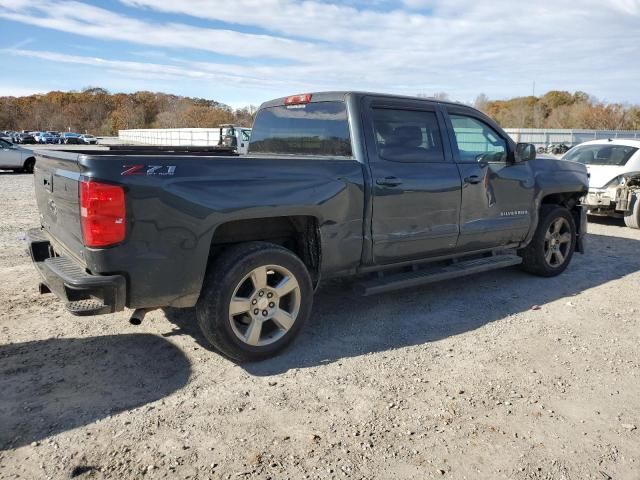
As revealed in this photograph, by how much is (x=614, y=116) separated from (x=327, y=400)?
6860 cm

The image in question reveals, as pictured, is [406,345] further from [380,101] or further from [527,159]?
[527,159]

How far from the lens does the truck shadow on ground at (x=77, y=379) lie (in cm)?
313

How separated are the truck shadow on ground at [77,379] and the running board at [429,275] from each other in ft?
5.38

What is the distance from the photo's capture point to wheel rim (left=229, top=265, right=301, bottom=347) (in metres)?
3.87

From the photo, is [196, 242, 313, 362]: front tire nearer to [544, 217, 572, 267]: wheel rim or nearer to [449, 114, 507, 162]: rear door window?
[449, 114, 507, 162]: rear door window

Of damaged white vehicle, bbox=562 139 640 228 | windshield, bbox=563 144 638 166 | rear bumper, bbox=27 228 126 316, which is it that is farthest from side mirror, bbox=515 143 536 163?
windshield, bbox=563 144 638 166

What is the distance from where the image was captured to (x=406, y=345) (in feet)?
14.3

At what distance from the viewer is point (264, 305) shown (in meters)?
3.97

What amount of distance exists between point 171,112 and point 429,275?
306 feet

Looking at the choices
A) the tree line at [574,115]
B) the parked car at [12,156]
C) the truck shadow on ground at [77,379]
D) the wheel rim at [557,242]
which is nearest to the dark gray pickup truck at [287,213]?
the wheel rim at [557,242]

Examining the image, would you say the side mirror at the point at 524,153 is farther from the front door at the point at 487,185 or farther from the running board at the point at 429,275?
the running board at the point at 429,275

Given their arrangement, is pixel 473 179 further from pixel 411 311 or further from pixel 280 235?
pixel 280 235

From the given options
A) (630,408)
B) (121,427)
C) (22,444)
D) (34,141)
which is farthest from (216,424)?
(34,141)

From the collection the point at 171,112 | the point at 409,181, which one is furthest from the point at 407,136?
the point at 171,112
